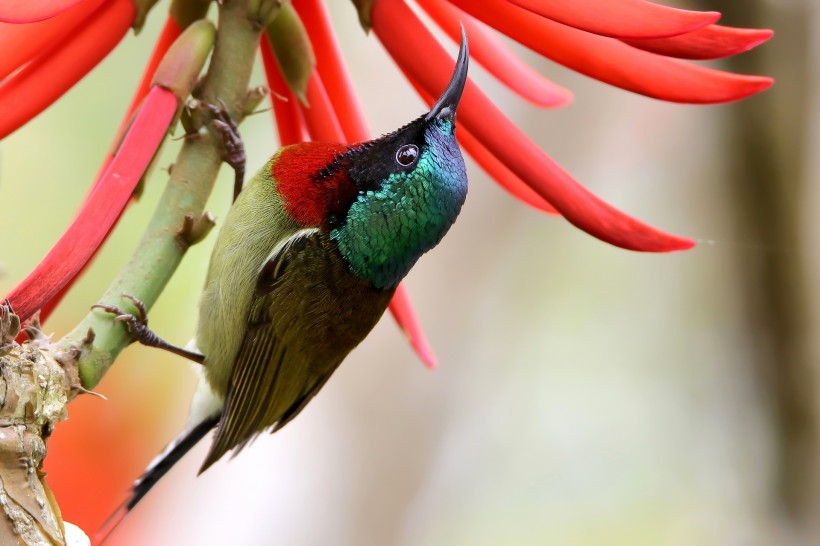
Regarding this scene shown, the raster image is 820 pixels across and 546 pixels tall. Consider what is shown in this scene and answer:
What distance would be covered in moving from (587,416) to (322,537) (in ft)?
3.13

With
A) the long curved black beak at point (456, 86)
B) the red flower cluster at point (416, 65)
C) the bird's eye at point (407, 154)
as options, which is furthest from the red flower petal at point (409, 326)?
the long curved black beak at point (456, 86)

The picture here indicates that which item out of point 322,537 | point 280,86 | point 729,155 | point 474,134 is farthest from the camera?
point 322,537

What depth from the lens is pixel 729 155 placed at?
6.06 feet

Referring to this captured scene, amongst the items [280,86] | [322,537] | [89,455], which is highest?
[280,86]

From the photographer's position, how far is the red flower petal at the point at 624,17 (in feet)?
2.65

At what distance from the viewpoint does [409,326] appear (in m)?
1.18

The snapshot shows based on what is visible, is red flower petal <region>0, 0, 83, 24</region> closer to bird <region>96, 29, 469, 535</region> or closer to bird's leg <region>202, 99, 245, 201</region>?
bird's leg <region>202, 99, 245, 201</region>

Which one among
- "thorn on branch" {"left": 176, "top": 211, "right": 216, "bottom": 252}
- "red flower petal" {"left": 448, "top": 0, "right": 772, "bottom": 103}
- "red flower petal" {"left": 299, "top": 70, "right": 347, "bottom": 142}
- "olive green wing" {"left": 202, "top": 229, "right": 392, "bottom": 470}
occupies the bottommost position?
"olive green wing" {"left": 202, "top": 229, "right": 392, "bottom": 470}

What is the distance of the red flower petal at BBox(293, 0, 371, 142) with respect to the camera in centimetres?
113

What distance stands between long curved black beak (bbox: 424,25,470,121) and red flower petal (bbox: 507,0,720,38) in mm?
85

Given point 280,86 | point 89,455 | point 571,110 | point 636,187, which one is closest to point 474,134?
point 280,86

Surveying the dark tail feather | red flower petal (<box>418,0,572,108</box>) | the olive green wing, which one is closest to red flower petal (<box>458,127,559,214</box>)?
red flower petal (<box>418,0,572,108</box>)

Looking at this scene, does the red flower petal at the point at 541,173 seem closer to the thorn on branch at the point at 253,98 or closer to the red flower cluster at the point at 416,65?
the red flower cluster at the point at 416,65

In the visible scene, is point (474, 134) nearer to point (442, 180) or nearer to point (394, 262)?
point (442, 180)
